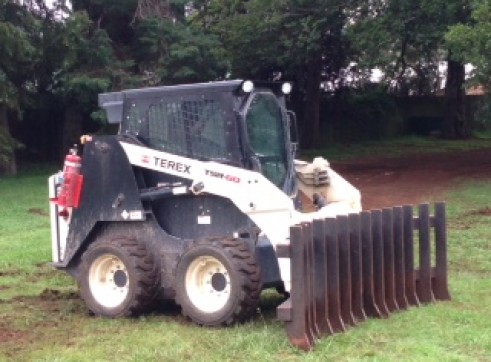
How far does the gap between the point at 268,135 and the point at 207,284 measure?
5.51ft

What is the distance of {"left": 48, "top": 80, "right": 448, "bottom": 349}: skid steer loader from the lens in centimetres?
871

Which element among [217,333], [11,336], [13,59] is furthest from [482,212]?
[13,59]

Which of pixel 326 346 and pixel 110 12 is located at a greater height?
pixel 110 12

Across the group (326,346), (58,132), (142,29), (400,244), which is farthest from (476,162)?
(326,346)

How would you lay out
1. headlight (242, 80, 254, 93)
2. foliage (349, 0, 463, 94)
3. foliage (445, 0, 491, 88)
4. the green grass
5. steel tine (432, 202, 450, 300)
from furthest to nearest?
foliage (349, 0, 463, 94) → foliage (445, 0, 491, 88) → steel tine (432, 202, 450, 300) → headlight (242, 80, 254, 93) → the green grass

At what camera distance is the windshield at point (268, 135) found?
31.2 feet

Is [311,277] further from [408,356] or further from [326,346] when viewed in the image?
[408,356]

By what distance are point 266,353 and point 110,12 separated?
23.0m

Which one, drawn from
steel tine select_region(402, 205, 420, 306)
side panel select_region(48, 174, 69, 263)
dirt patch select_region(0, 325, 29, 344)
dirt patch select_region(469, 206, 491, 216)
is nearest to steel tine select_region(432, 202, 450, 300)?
steel tine select_region(402, 205, 420, 306)

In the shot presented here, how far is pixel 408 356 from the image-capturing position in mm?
7562

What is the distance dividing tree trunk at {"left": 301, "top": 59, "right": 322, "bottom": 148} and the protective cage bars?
25.3 metres

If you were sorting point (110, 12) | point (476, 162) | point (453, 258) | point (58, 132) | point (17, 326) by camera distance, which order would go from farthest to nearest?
point (58, 132) → point (110, 12) → point (476, 162) → point (453, 258) → point (17, 326)

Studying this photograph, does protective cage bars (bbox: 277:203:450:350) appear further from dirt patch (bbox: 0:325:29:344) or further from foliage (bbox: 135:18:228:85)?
foliage (bbox: 135:18:228:85)

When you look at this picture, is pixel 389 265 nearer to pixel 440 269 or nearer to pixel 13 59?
pixel 440 269
